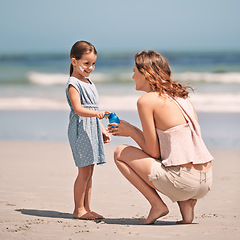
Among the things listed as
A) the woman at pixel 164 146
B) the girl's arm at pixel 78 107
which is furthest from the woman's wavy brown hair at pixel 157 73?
the girl's arm at pixel 78 107

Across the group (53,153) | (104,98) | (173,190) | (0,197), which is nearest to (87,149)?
(173,190)

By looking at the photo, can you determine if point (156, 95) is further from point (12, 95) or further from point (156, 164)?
point (12, 95)

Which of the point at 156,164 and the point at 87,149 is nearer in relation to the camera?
the point at 156,164

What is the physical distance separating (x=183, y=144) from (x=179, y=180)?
0.78ft

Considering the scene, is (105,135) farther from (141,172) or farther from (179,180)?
(179,180)

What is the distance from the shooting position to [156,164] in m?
3.47

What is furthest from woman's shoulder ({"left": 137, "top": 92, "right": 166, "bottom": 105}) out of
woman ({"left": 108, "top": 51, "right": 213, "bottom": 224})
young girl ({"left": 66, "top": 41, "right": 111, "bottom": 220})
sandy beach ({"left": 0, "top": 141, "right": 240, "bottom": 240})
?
sandy beach ({"left": 0, "top": 141, "right": 240, "bottom": 240})

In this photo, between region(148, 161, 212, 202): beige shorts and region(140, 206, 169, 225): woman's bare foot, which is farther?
region(140, 206, 169, 225): woman's bare foot

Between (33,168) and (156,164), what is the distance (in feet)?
9.56

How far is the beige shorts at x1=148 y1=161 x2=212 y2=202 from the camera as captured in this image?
3.41 meters

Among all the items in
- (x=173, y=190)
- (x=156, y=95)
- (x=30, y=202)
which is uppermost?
(x=156, y=95)

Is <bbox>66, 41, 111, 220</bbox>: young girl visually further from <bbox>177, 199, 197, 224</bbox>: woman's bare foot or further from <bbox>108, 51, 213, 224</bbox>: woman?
<bbox>177, 199, 197, 224</bbox>: woman's bare foot

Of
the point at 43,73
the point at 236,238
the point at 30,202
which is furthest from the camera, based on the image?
the point at 43,73

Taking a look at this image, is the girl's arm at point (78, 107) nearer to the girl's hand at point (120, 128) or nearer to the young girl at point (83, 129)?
the young girl at point (83, 129)
